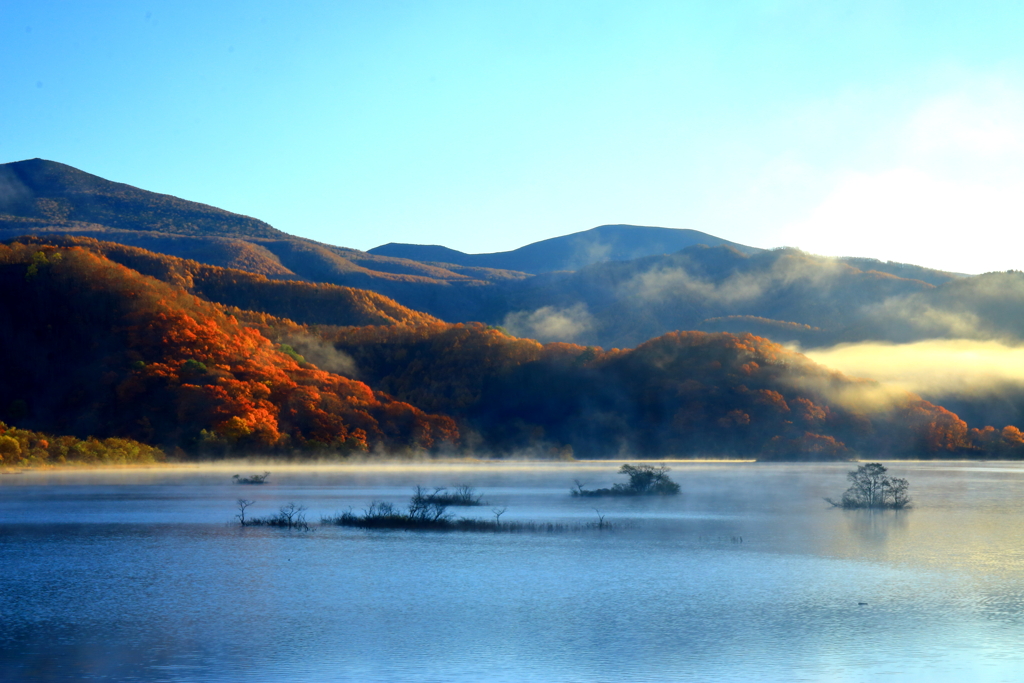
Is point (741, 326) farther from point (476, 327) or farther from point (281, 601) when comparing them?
point (281, 601)

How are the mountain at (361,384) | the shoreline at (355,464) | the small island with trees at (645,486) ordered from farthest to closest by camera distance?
the mountain at (361,384)
the shoreline at (355,464)
the small island with trees at (645,486)

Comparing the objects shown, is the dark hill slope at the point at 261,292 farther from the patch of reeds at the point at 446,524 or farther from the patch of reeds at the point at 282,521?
the patch of reeds at the point at 446,524

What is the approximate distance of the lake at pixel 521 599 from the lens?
47.6 feet

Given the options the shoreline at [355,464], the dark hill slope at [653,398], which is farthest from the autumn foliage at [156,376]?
the dark hill slope at [653,398]

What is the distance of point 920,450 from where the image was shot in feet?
389

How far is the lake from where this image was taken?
571 inches

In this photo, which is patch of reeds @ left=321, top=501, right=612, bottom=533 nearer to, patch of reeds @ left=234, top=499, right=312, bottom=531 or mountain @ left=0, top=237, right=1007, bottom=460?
patch of reeds @ left=234, top=499, right=312, bottom=531

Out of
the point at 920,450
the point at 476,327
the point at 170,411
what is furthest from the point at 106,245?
the point at 920,450

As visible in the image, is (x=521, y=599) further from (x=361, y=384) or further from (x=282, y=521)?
(x=361, y=384)

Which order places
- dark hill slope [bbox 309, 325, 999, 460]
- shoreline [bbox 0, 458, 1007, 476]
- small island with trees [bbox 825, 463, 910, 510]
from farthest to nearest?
dark hill slope [bbox 309, 325, 999, 460] < shoreline [bbox 0, 458, 1007, 476] < small island with trees [bbox 825, 463, 910, 510]

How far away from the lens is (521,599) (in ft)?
66.0

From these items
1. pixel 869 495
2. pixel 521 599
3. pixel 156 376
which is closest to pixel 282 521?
pixel 521 599

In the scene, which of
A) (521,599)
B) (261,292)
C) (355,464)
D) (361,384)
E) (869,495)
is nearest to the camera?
(521,599)

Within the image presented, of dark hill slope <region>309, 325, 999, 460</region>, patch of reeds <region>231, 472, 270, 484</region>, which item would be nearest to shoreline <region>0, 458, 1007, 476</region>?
dark hill slope <region>309, 325, 999, 460</region>
